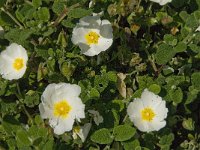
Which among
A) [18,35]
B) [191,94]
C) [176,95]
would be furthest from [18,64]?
[191,94]

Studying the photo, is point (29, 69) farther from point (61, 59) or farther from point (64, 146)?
point (64, 146)

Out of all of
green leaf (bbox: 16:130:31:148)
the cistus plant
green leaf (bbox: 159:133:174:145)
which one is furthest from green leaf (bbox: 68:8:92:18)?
green leaf (bbox: 159:133:174:145)

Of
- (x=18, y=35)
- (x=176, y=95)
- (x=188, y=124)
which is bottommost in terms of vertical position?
(x=188, y=124)

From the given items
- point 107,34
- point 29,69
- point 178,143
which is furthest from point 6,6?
point 178,143

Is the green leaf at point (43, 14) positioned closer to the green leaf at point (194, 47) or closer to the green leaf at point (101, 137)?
the green leaf at point (101, 137)

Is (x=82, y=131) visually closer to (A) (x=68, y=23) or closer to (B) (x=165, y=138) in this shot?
(B) (x=165, y=138)

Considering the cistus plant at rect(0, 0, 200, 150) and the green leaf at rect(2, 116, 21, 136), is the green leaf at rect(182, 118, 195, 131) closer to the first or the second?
the cistus plant at rect(0, 0, 200, 150)
